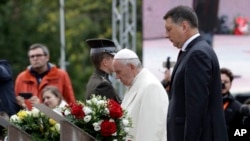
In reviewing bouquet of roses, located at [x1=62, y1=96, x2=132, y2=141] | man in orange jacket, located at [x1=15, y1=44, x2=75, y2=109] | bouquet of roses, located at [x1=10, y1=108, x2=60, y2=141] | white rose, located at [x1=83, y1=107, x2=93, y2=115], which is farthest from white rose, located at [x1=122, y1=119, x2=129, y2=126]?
man in orange jacket, located at [x1=15, y1=44, x2=75, y2=109]

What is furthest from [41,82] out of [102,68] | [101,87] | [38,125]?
[38,125]

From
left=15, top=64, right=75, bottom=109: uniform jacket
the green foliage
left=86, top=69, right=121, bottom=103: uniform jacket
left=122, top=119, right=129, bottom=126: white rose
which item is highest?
left=86, top=69, right=121, bottom=103: uniform jacket

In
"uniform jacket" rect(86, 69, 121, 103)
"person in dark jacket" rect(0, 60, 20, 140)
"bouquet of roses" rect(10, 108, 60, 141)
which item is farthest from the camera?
"person in dark jacket" rect(0, 60, 20, 140)

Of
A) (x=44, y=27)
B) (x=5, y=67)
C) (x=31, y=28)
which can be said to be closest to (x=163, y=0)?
(x=5, y=67)

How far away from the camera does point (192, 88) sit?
8305 millimetres

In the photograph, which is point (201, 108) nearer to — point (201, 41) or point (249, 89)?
point (201, 41)

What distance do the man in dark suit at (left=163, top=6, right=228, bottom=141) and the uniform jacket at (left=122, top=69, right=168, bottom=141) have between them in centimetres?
29

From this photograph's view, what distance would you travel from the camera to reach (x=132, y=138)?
8977mm

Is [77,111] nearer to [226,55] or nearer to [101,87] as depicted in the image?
[101,87]

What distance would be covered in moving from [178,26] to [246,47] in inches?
213

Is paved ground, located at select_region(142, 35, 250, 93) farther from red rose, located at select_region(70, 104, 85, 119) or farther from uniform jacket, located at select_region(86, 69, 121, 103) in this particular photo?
red rose, located at select_region(70, 104, 85, 119)

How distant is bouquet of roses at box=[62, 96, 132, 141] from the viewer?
8.56m

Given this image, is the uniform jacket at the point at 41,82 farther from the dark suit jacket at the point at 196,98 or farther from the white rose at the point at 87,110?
the dark suit jacket at the point at 196,98

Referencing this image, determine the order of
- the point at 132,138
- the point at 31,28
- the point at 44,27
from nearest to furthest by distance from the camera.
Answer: the point at 132,138
the point at 31,28
the point at 44,27
